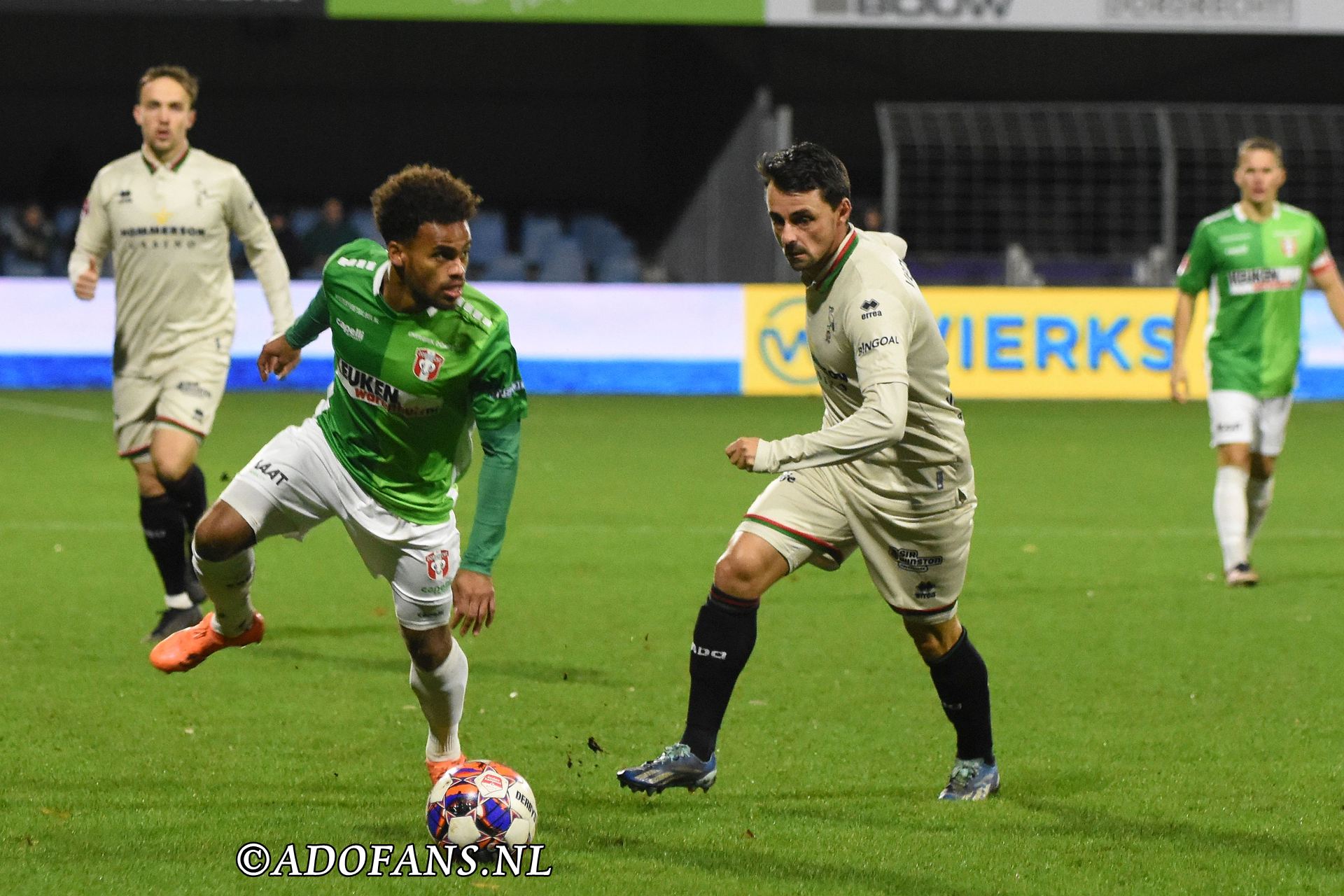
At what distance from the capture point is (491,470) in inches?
181

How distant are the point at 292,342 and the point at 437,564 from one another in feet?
2.64

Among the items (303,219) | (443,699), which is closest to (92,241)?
(443,699)

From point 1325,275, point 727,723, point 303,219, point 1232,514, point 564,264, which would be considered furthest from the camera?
point 303,219

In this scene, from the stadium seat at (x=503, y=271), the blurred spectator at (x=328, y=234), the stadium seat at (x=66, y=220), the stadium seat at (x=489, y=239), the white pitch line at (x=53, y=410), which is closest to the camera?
the white pitch line at (x=53, y=410)

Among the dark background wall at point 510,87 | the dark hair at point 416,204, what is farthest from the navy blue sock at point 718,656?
the dark background wall at point 510,87

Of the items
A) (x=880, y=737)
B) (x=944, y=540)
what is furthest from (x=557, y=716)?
(x=944, y=540)

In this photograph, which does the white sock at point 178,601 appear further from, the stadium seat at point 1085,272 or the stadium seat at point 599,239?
the stadium seat at point 599,239

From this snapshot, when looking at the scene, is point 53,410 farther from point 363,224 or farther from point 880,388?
point 880,388

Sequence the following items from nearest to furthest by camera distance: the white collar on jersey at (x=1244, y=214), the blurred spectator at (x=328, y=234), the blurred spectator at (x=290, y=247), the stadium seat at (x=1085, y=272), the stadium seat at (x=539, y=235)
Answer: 1. the white collar on jersey at (x=1244, y=214)
2. the stadium seat at (x=1085, y=272)
3. the blurred spectator at (x=290, y=247)
4. the blurred spectator at (x=328, y=234)
5. the stadium seat at (x=539, y=235)

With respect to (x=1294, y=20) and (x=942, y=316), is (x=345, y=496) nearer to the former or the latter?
(x=942, y=316)

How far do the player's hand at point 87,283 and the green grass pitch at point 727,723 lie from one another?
1.33 meters

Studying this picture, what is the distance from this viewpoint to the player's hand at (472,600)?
4441mm

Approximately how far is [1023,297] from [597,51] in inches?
456

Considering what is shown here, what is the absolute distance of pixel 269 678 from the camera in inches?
266
